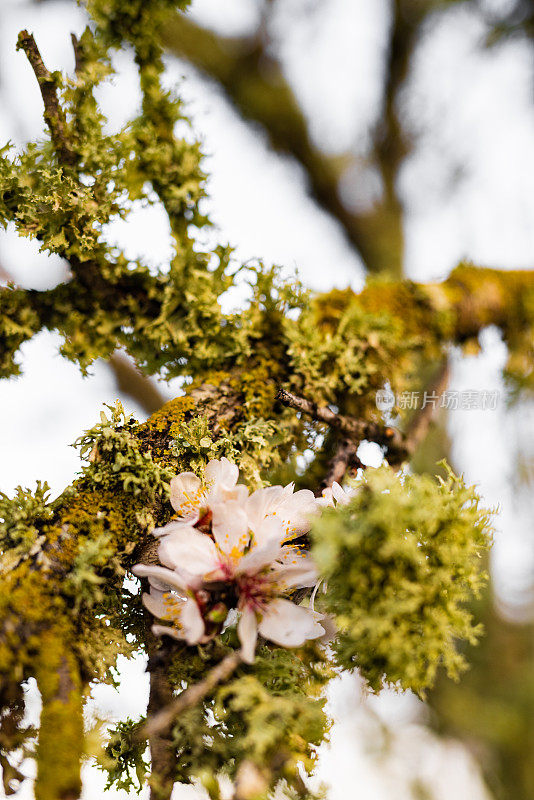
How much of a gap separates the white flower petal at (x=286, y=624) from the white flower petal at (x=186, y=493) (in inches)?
4.5

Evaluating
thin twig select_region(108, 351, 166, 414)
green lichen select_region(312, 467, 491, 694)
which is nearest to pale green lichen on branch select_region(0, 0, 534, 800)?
green lichen select_region(312, 467, 491, 694)

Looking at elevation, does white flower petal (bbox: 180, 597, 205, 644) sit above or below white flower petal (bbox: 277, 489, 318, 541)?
below

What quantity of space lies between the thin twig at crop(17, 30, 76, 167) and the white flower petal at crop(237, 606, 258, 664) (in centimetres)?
51

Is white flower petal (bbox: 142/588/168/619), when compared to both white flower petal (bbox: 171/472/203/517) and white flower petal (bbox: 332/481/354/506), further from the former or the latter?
white flower petal (bbox: 332/481/354/506)

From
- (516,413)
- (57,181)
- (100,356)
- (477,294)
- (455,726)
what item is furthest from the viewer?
(455,726)

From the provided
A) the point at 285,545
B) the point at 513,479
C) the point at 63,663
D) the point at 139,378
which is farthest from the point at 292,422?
the point at 513,479

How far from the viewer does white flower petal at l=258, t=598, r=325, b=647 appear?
41 centimetres

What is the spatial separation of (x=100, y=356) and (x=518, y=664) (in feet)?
4.91

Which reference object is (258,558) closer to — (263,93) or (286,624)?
(286,624)

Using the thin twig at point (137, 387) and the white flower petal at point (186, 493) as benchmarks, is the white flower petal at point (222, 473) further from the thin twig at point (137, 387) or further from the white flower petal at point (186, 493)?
the thin twig at point (137, 387)

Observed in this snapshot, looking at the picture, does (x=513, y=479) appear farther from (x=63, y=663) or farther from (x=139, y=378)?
(x=63, y=663)

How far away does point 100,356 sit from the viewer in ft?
2.16

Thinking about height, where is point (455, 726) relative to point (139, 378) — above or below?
below

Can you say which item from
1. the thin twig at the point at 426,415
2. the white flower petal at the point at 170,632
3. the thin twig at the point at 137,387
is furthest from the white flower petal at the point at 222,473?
the thin twig at the point at 137,387
